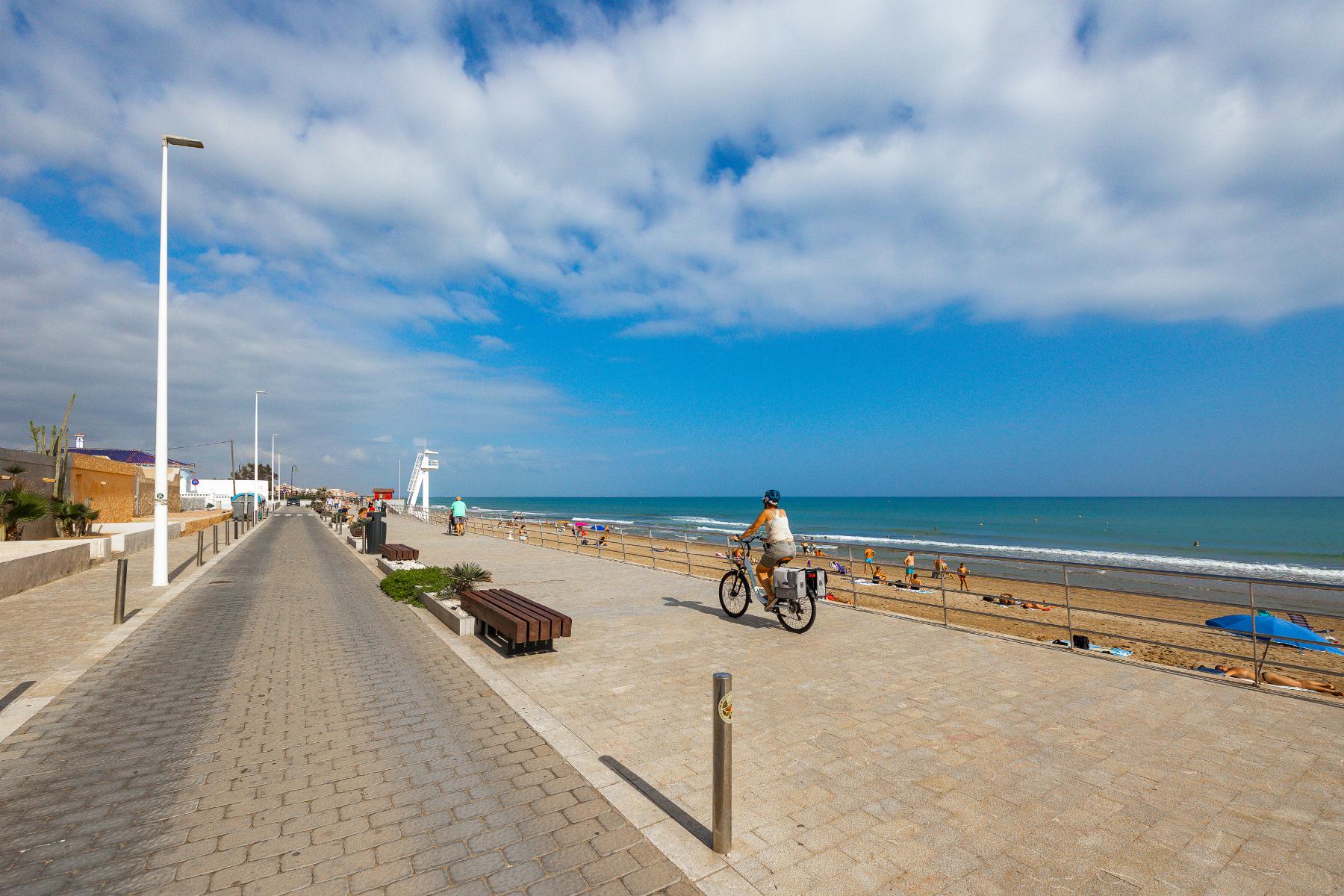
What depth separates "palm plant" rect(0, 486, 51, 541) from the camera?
55.2ft

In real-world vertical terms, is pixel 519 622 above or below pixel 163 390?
below

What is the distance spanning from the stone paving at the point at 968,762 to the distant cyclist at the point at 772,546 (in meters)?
0.87

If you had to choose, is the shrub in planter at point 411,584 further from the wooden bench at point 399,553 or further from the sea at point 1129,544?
the sea at point 1129,544

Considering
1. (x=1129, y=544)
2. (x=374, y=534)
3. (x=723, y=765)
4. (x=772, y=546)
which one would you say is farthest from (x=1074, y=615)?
(x=1129, y=544)

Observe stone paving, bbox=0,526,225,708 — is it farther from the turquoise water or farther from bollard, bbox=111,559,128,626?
the turquoise water

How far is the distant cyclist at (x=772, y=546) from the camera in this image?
27.3ft

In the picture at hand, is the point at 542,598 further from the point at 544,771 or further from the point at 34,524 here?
the point at 34,524

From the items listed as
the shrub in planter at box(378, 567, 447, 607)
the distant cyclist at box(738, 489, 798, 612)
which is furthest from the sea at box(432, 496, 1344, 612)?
the shrub in planter at box(378, 567, 447, 607)

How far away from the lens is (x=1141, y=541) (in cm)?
5194

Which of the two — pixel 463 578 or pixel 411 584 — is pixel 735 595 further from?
pixel 411 584

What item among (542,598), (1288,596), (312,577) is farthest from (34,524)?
(1288,596)

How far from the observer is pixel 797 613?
8.16 m

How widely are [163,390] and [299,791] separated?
12.4 metres

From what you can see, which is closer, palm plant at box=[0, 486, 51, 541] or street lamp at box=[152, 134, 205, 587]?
street lamp at box=[152, 134, 205, 587]
